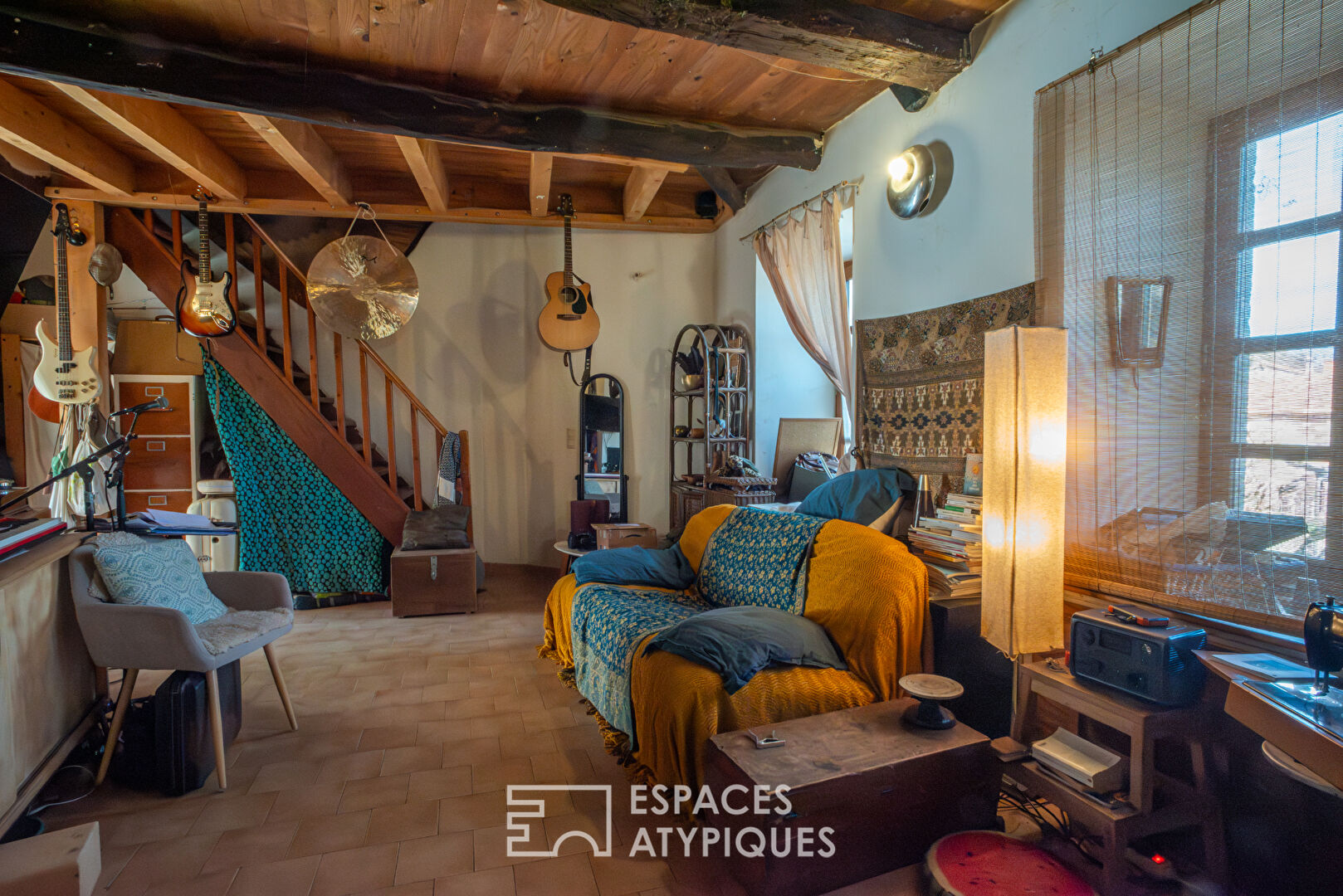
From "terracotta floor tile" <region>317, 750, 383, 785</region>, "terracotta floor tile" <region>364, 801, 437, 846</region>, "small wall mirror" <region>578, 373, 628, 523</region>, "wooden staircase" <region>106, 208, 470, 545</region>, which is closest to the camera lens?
"terracotta floor tile" <region>364, 801, 437, 846</region>

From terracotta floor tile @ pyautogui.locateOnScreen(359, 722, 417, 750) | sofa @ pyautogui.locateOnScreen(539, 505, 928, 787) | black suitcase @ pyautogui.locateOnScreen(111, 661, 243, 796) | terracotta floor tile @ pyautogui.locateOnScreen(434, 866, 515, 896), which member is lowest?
terracotta floor tile @ pyautogui.locateOnScreen(359, 722, 417, 750)

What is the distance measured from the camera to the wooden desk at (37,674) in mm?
1916

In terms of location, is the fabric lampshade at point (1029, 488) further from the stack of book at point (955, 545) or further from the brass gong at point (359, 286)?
the brass gong at point (359, 286)

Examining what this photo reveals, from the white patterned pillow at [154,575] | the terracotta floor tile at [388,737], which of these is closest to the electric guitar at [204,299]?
the white patterned pillow at [154,575]

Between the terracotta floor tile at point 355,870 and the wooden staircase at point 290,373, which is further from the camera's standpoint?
the wooden staircase at point 290,373

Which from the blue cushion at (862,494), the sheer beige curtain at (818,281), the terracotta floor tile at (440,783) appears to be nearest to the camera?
the terracotta floor tile at (440,783)

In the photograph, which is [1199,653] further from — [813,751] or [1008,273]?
[1008,273]

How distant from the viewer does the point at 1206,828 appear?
5.49 feet

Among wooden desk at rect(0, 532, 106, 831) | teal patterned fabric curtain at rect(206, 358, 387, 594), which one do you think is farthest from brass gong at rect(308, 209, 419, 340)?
wooden desk at rect(0, 532, 106, 831)

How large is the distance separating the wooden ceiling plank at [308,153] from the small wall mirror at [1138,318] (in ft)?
10.5

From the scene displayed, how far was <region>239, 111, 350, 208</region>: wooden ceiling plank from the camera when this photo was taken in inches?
125

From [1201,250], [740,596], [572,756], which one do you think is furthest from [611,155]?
[572,756]

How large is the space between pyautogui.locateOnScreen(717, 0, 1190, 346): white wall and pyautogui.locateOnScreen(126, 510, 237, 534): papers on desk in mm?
3185

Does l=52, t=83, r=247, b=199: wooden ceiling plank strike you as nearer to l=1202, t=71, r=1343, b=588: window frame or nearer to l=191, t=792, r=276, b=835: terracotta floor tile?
l=191, t=792, r=276, b=835: terracotta floor tile
